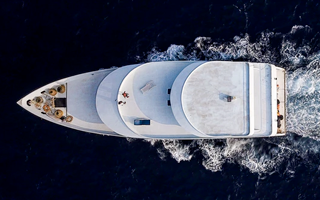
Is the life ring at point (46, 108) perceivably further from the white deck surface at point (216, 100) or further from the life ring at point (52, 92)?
the white deck surface at point (216, 100)

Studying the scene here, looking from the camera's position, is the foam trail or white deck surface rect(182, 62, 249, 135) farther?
the foam trail

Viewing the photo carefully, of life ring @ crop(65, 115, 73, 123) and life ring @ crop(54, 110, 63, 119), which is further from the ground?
life ring @ crop(54, 110, 63, 119)

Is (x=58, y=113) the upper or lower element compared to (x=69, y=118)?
upper

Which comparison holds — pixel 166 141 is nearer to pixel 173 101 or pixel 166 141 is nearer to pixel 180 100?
pixel 173 101

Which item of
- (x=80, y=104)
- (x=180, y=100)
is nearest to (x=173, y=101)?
(x=180, y=100)

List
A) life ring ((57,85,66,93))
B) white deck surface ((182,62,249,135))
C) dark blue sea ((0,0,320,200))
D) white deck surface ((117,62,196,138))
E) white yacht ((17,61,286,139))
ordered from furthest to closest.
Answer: dark blue sea ((0,0,320,200))
life ring ((57,85,66,93))
white deck surface ((117,62,196,138))
white yacht ((17,61,286,139))
white deck surface ((182,62,249,135))

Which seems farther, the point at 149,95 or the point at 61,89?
the point at 61,89

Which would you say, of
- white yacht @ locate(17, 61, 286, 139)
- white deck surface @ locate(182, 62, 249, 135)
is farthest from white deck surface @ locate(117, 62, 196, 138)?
white deck surface @ locate(182, 62, 249, 135)

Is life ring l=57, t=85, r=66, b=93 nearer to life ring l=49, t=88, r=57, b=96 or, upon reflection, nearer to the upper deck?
life ring l=49, t=88, r=57, b=96
